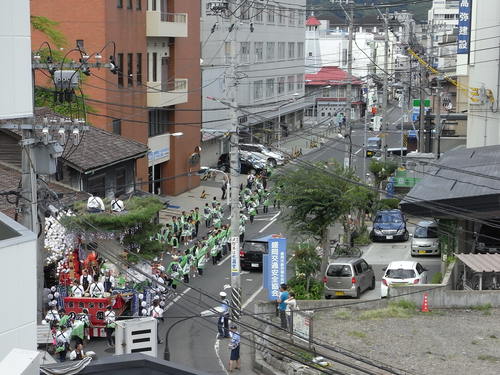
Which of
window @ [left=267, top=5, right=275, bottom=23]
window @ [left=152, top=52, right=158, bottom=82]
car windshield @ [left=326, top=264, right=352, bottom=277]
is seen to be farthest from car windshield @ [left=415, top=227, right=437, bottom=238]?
window @ [left=267, top=5, right=275, bottom=23]

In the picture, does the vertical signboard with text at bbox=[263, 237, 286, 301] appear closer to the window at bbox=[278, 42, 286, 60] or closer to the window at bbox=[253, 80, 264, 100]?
the window at bbox=[253, 80, 264, 100]

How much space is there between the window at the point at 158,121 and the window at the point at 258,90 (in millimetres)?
20395

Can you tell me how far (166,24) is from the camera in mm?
47438

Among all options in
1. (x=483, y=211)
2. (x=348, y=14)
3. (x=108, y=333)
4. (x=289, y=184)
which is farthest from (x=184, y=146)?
(x=108, y=333)

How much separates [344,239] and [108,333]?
15.0 metres

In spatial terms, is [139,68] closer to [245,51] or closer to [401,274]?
[401,274]

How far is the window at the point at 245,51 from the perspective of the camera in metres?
66.1

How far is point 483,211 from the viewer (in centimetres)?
2981

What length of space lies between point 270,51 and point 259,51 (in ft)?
11.5

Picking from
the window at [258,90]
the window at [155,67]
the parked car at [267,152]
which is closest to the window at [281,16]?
the window at [258,90]

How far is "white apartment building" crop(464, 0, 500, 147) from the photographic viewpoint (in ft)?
158

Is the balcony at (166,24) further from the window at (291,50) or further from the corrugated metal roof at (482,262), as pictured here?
the window at (291,50)

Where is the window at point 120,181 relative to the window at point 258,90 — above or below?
below

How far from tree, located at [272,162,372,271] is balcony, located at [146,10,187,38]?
1635 cm
